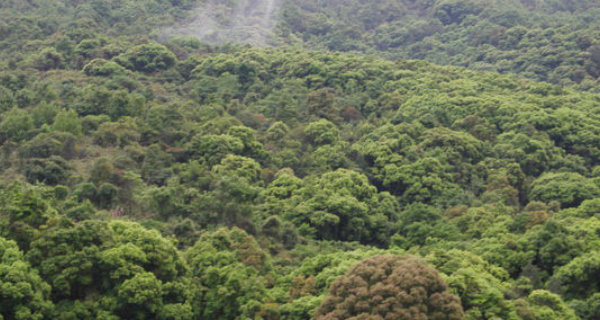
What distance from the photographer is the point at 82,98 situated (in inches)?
1865

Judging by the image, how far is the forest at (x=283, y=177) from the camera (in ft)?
75.0

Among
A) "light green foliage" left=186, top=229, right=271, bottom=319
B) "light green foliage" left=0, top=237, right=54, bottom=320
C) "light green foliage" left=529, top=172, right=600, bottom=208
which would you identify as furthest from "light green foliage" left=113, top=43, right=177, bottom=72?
"light green foliage" left=0, top=237, right=54, bottom=320

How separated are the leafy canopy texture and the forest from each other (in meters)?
0.07

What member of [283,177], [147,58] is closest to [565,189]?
[283,177]

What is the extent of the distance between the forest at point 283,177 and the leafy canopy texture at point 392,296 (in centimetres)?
7

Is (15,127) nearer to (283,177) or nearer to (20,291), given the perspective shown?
(283,177)

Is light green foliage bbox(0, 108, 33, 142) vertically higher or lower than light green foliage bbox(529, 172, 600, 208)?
lower

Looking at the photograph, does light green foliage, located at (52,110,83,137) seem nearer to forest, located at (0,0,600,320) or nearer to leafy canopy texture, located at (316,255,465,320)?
forest, located at (0,0,600,320)

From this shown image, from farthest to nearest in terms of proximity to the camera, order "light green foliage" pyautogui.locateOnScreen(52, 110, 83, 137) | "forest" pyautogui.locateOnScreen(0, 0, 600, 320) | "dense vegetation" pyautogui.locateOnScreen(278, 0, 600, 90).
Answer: "dense vegetation" pyautogui.locateOnScreen(278, 0, 600, 90)
"light green foliage" pyautogui.locateOnScreen(52, 110, 83, 137)
"forest" pyautogui.locateOnScreen(0, 0, 600, 320)

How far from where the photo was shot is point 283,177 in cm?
4050

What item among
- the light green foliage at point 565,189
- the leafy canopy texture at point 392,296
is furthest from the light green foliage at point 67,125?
the light green foliage at point 565,189

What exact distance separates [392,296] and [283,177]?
67.3ft

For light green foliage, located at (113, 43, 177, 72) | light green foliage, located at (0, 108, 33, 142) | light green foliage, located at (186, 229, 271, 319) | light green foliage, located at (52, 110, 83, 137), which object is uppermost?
light green foliage, located at (186, 229, 271, 319)

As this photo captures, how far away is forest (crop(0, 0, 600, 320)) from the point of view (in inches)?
901
